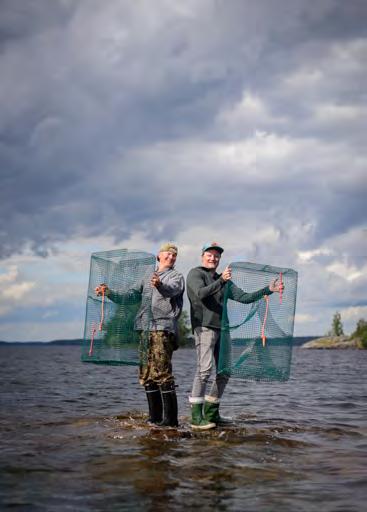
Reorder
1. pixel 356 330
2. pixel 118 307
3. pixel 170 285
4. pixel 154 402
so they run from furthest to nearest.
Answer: pixel 356 330, pixel 118 307, pixel 154 402, pixel 170 285

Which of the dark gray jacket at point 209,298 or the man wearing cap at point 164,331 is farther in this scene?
the man wearing cap at point 164,331

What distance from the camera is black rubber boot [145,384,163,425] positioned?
28.5ft

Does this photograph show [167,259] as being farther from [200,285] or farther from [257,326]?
[257,326]

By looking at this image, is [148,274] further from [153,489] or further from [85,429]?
[153,489]

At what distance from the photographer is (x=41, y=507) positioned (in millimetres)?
4898

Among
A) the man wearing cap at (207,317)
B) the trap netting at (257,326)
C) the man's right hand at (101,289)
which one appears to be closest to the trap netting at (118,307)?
the man's right hand at (101,289)

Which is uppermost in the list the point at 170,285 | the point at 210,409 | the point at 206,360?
the point at 170,285

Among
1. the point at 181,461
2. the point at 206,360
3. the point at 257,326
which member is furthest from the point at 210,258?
the point at 181,461

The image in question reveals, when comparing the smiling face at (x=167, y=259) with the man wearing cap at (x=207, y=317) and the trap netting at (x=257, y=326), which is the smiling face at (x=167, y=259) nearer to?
the man wearing cap at (x=207, y=317)

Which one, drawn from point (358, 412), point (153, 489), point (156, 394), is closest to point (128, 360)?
point (156, 394)

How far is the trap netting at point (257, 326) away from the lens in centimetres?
827

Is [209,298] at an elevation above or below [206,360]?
above

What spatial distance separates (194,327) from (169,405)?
1.15 m

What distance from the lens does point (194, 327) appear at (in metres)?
8.55
